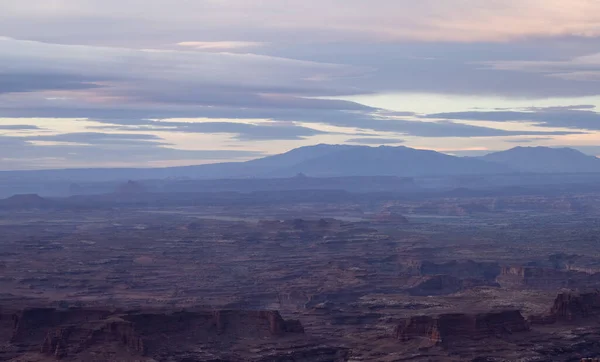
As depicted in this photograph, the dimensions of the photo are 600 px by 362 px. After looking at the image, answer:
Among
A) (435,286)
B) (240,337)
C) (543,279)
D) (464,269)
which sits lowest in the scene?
(464,269)

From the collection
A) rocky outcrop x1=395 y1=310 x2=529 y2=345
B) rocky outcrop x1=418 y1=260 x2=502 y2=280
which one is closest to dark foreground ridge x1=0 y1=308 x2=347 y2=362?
rocky outcrop x1=395 y1=310 x2=529 y2=345

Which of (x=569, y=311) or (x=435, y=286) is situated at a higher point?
(x=569, y=311)

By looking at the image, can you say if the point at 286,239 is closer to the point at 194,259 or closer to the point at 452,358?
the point at 194,259

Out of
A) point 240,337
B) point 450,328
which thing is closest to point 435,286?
point 450,328

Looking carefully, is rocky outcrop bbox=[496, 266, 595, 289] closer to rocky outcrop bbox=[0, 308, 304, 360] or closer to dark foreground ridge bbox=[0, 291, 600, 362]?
dark foreground ridge bbox=[0, 291, 600, 362]

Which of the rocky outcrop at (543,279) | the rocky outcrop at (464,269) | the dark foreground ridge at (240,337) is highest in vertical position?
the dark foreground ridge at (240,337)

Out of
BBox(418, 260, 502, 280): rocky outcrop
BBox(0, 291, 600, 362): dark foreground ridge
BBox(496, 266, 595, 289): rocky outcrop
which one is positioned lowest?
BBox(418, 260, 502, 280): rocky outcrop

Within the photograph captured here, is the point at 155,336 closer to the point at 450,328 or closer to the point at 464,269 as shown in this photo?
the point at 450,328

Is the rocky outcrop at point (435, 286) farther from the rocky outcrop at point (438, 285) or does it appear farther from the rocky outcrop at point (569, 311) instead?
the rocky outcrop at point (569, 311)

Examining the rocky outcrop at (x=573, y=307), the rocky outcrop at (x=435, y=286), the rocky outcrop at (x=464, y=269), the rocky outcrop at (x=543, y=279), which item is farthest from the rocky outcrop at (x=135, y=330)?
the rocky outcrop at (x=464, y=269)
